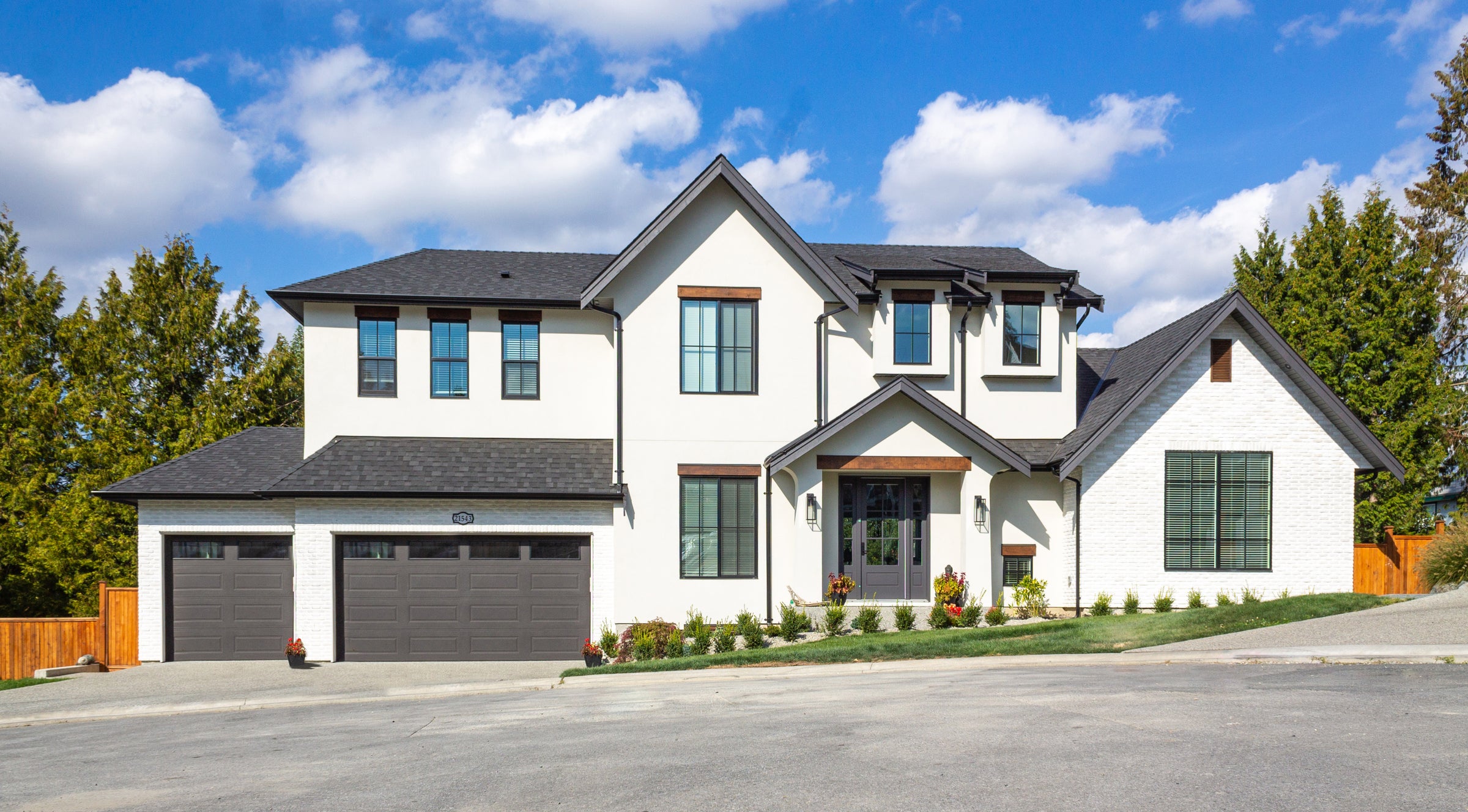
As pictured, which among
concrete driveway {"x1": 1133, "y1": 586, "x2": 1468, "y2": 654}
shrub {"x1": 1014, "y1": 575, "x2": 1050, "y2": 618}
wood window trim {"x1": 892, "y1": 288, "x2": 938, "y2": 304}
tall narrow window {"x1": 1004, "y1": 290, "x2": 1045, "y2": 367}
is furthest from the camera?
tall narrow window {"x1": 1004, "y1": 290, "x2": 1045, "y2": 367}

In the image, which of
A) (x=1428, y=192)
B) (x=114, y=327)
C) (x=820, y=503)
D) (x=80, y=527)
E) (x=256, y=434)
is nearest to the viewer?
(x=820, y=503)

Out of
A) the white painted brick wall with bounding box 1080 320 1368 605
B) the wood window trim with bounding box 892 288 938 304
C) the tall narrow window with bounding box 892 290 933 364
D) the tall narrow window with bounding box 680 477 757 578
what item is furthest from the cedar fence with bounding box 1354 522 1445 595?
the tall narrow window with bounding box 680 477 757 578

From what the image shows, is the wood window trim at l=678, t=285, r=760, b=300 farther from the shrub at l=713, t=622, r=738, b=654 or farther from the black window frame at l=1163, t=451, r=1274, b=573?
the black window frame at l=1163, t=451, r=1274, b=573

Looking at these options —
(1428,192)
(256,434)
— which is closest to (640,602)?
(256,434)

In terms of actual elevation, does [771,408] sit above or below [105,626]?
above

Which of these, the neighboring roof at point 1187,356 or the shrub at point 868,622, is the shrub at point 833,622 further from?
the neighboring roof at point 1187,356

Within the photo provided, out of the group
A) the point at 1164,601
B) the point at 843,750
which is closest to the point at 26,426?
the point at 843,750

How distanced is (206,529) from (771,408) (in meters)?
11.1

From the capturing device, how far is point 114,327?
27.8 m

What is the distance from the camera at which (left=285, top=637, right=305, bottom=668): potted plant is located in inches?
639

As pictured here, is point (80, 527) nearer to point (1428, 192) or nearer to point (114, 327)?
point (114, 327)

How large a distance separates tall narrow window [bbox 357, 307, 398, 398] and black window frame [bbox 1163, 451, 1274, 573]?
15725 mm

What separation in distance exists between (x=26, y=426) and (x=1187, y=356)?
32.0 meters

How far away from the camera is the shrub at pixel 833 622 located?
16.1m
